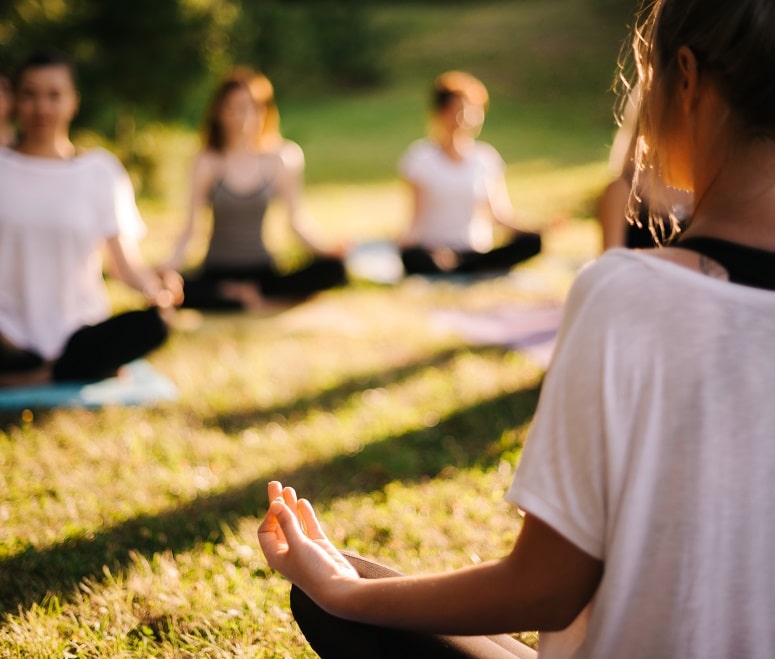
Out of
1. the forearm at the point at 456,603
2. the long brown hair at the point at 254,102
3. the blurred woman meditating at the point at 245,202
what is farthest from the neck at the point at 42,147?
the forearm at the point at 456,603

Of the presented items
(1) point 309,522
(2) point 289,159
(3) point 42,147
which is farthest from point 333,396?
(1) point 309,522

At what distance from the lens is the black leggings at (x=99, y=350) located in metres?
4.16

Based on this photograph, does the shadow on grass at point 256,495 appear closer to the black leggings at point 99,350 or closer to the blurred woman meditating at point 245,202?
the black leggings at point 99,350

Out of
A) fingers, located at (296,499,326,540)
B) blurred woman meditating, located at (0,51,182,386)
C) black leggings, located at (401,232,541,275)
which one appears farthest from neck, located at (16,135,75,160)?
fingers, located at (296,499,326,540)

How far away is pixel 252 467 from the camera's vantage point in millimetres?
3494

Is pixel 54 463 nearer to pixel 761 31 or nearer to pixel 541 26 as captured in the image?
pixel 761 31

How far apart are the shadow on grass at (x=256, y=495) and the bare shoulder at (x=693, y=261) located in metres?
2.00

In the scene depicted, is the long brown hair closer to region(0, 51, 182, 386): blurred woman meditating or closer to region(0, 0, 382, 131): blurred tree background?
region(0, 51, 182, 386): blurred woman meditating

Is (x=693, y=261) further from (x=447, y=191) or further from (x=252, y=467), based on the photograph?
(x=447, y=191)

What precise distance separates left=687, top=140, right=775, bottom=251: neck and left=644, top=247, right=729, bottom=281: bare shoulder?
0.05m

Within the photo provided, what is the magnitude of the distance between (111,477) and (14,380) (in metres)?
1.13

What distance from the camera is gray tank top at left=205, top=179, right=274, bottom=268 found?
6.11 meters

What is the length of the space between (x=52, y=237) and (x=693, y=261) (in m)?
3.78

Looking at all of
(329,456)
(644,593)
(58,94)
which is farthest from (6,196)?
(644,593)
